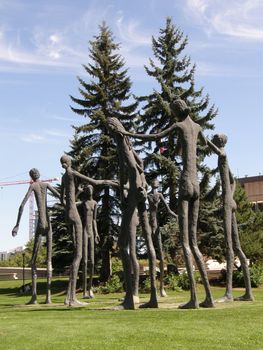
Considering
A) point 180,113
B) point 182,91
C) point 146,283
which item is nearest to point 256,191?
point 182,91

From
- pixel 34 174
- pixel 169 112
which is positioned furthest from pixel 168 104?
pixel 34 174

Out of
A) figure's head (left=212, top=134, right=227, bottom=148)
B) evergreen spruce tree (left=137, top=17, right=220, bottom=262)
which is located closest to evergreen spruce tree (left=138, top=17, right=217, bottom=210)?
evergreen spruce tree (left=137, top=17, right=220, bottom=262)

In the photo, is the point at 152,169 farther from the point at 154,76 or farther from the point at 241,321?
the point at 241,321

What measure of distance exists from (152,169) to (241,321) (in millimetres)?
21836

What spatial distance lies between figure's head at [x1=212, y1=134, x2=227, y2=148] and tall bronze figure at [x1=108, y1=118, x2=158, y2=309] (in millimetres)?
2471

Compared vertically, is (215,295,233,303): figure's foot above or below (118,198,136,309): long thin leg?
below

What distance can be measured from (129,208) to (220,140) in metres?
3.26

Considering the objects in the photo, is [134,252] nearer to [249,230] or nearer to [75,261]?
[75,261]

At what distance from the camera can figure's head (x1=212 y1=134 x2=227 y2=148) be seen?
11.6m

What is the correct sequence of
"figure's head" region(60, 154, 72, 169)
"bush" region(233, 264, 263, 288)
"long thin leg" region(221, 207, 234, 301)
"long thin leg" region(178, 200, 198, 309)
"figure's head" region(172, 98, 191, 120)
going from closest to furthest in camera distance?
"long thin leg" region(178, 200, 198, 309) → "figure's head" region(172, 98, 191, 120) → "long thin leg" region(221, 207, 234, 301) → "figure's head" region(60, 154, 72, 169) → "bush" region(233, 264, 263, 288)

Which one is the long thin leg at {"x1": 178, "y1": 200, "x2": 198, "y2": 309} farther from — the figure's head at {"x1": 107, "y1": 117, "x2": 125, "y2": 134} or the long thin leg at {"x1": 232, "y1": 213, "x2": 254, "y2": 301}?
the long thin leg at {"x1": 232, "y1": 213, "x2": 254, "y2": 301}

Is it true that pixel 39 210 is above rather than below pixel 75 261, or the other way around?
above

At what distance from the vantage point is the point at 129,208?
9.45 metres

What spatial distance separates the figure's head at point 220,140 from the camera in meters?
11.6
